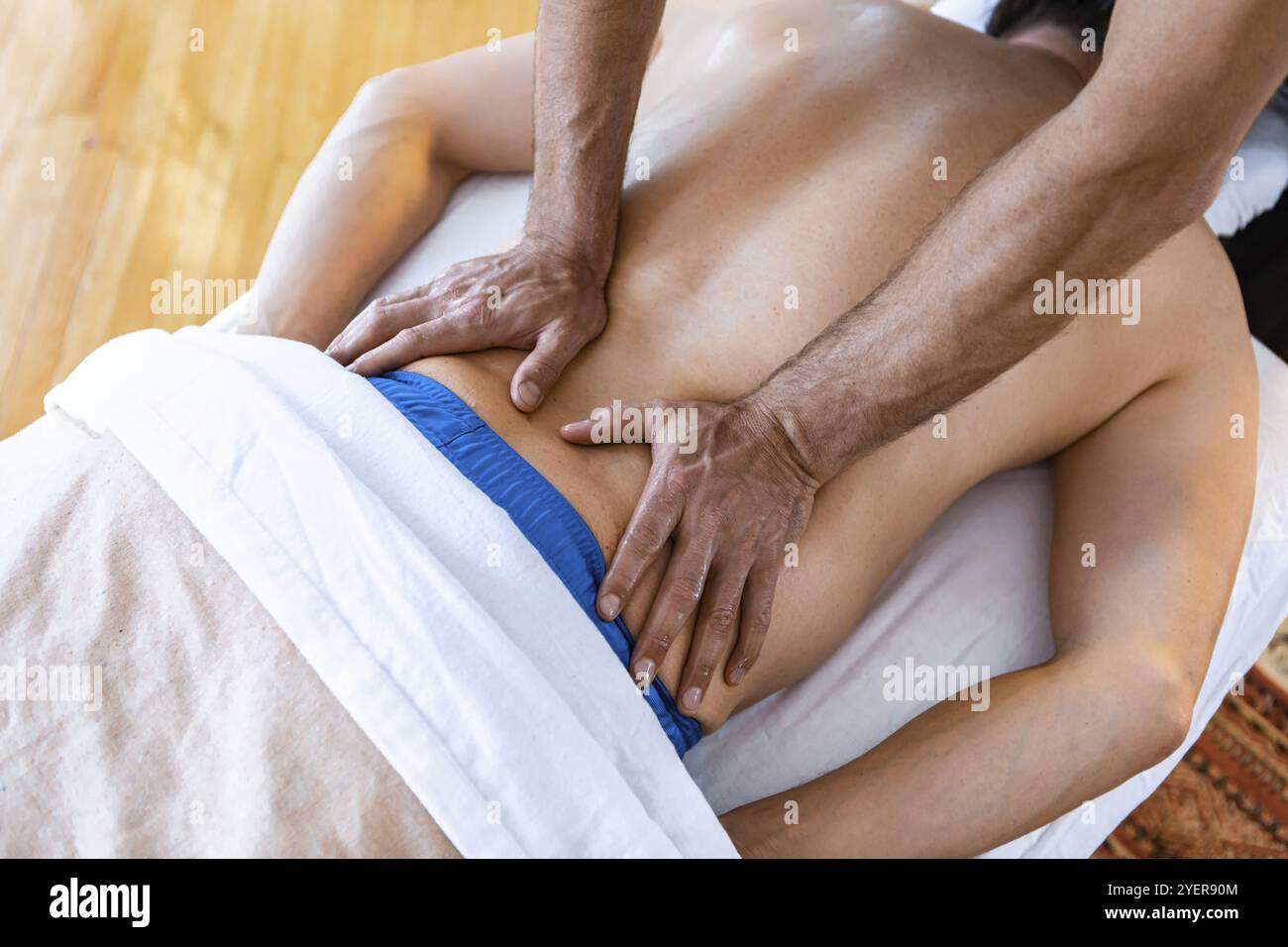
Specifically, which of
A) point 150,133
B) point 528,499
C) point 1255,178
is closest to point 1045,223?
point 528,499

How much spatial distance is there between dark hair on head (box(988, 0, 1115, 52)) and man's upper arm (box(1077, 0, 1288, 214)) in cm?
45

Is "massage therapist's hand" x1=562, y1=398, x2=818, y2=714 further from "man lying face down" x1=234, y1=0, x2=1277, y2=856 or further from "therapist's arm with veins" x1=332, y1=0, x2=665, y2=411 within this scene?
"therapist's arm with veins" x1=332, y1=0, x2=665, y2=411

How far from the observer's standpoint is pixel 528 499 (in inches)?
34.4

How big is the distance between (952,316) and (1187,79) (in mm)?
243

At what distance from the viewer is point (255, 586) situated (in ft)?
2.45

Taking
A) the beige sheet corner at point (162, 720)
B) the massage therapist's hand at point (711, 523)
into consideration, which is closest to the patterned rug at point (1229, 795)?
the massage therapist's hand at point (711, 523)

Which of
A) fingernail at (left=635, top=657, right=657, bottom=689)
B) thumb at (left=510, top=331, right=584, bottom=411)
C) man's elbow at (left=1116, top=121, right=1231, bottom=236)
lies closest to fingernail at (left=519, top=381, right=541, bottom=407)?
thumb at (left=510, top=331, right=584, bottom=411)

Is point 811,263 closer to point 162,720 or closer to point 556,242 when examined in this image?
point 556,242

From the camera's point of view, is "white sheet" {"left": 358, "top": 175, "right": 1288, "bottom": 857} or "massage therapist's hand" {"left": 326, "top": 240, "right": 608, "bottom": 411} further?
"white sheet" {"left": 358, "top": 175, "right": 1288, "bottom": 857}

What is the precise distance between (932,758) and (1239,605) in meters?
0.51

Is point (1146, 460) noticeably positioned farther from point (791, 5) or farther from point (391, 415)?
point (391, 415)

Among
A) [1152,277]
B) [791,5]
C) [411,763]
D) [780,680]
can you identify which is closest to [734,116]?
[791,5]

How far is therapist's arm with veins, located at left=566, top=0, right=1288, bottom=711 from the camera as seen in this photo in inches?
30.0

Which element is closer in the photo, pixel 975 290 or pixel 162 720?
pixel 162 720
